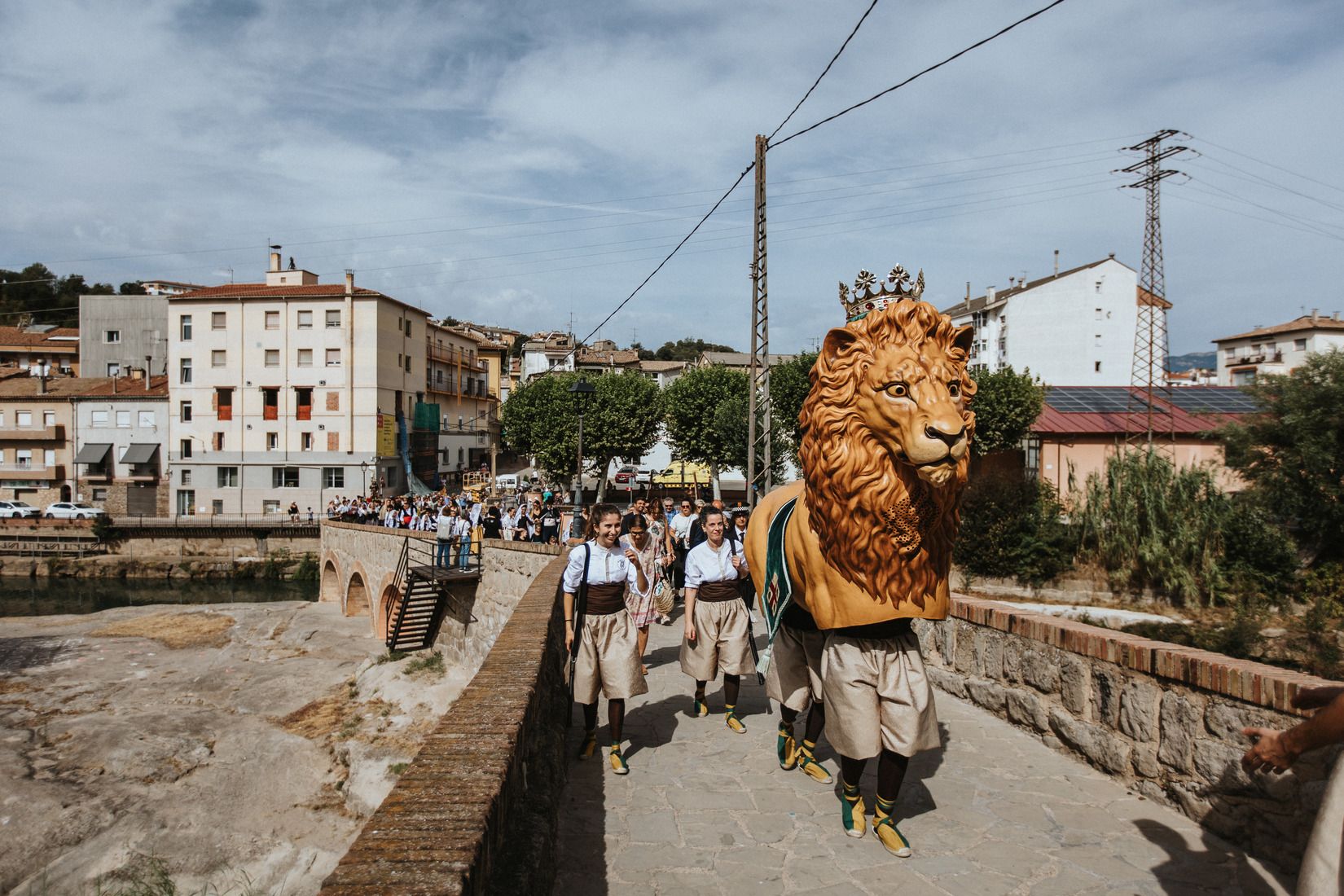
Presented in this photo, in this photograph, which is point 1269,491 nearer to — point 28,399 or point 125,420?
point 125,420

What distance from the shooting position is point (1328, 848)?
1.91 metres

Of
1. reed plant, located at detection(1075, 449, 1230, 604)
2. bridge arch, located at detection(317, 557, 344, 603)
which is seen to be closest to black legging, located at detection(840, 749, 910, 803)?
reed plant, located at detection(1075, 449, 1230, 604)

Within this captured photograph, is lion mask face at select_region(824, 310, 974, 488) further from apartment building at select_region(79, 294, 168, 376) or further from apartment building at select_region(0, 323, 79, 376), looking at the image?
apartment building at select_region(0, 323, 79, 376)

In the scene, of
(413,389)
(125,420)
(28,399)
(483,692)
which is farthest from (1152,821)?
(28,399)

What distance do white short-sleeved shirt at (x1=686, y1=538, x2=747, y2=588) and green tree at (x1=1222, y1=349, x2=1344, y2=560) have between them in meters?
17.2

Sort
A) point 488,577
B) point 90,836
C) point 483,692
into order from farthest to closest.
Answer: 1. point 488,577
2. point 90,836
3. point 483,692

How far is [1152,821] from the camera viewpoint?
443 cm

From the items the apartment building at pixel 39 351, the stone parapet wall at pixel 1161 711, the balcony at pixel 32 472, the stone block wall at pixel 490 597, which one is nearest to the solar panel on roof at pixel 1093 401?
the stone block wall at pixel 490 597

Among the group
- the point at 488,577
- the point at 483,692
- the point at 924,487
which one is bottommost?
the point at 488,577

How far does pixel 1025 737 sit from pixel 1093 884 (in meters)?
2.06

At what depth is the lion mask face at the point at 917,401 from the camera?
13.0ft

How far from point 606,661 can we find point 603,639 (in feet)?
0.49

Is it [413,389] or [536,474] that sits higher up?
[413,389]

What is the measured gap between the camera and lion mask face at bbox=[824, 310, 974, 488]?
13.0 feet
